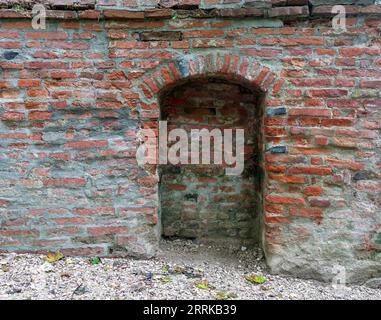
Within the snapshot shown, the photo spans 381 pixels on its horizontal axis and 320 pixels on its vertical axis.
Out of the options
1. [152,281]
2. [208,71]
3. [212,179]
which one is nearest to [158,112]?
[208,71]

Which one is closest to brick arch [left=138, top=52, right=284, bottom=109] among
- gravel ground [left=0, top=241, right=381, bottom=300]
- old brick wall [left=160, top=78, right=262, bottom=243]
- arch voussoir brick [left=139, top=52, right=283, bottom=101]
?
arch voussoir brick [left=139, top=52, right=283, bottom=101]

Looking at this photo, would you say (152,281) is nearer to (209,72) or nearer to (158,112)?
(158,112)

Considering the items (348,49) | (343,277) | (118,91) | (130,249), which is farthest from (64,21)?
(343,277)

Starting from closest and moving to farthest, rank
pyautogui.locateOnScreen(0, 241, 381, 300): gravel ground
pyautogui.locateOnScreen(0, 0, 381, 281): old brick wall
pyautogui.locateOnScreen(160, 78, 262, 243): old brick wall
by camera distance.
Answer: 1. pyautogui.locateOnScreen(0, 241, 381, 300): gravel ground
2. pyautogui.locateOnScreen(0, 0, 381, 281): old brick wall
3. pyautogui.locateOnScreen(160, 78, 262, 243): old brick wall

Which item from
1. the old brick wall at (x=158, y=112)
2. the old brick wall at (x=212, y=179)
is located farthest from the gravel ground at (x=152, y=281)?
the old brick wall at (x=212, y=179)

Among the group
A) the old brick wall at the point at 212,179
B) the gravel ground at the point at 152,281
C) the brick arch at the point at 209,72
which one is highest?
the brick arch at the point at 209,72

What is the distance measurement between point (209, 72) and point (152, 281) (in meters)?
1.63

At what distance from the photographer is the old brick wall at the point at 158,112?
2.83 metres

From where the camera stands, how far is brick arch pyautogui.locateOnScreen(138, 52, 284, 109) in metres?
2.86

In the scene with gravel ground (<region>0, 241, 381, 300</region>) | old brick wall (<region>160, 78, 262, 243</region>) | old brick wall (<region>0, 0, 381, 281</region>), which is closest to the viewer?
gravel ground (<region>0, 241, 381, 300</region>)

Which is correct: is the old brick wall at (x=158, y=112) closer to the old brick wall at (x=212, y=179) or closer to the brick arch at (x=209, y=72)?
the brick arch at (x=209, y=72)

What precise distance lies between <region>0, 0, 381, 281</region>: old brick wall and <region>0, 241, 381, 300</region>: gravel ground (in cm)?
16

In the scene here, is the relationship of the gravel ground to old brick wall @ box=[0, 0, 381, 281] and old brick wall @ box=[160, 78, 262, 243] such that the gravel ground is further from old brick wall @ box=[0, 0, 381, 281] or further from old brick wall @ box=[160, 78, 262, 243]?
old brick wall @ box=[160, 78, 262, 243]

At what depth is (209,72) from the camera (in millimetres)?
2893
